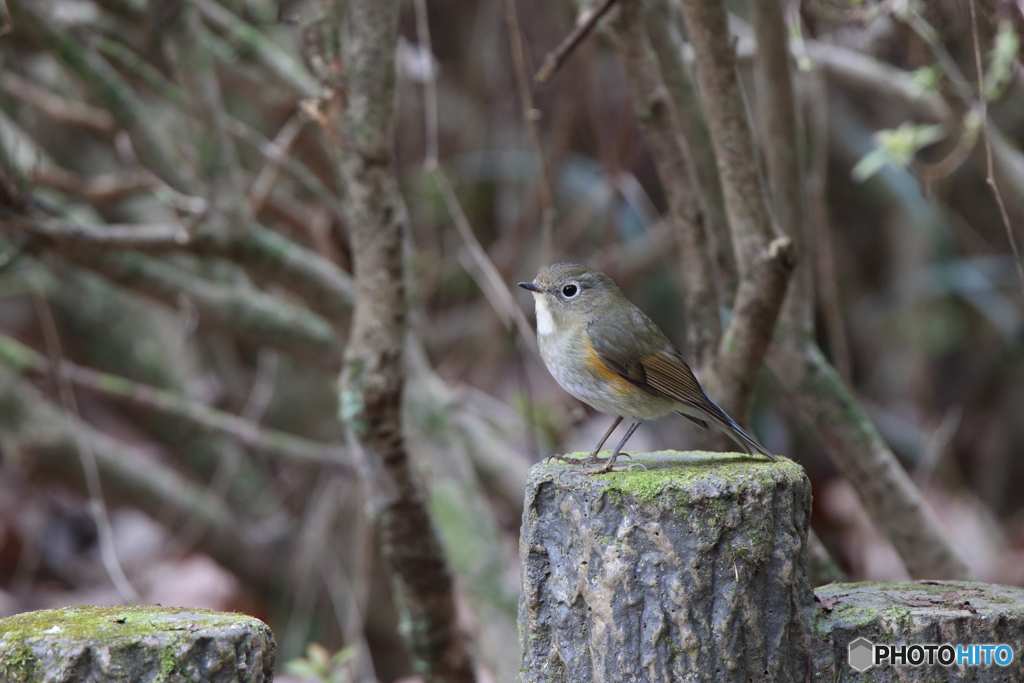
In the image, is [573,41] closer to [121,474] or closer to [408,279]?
[408,279]

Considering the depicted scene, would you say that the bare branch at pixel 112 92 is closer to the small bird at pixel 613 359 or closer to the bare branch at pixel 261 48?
the bare branch at pixel 261 48

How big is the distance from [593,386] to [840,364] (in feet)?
4.74

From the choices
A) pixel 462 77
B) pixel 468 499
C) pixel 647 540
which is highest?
pixel 462 77

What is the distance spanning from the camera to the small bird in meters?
2.27

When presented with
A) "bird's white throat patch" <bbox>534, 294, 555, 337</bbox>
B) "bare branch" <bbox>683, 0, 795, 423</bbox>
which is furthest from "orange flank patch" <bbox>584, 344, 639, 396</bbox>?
"bare branch" <bbox>683, 0, 795, 423</bbox>

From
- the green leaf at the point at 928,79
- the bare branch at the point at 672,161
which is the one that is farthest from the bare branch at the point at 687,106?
the green leaf at the point at 928,79

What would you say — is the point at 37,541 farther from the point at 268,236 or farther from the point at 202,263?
the point at 268,236

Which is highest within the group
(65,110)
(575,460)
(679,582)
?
(65,110)

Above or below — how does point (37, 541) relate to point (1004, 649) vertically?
above

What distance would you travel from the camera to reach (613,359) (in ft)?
7.59

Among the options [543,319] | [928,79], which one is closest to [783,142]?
[928,79]

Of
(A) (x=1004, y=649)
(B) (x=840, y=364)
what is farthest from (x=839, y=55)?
(A) (x=1004, y=649)

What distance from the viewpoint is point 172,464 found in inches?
261

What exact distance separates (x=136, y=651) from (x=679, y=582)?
834mm
